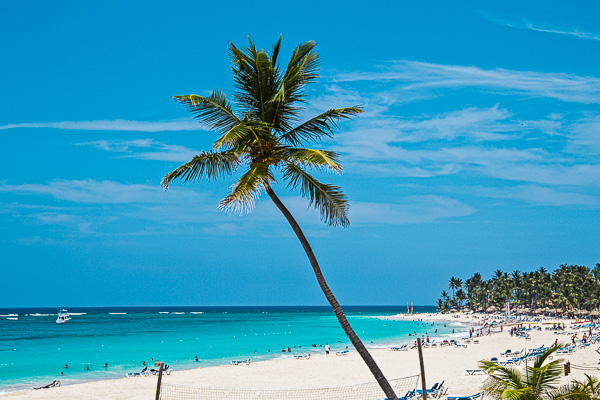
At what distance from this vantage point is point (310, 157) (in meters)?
8.33

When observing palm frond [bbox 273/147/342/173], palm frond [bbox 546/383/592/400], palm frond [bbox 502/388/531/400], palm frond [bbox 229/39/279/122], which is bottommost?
palm frond [bbox 546/383/592/400]

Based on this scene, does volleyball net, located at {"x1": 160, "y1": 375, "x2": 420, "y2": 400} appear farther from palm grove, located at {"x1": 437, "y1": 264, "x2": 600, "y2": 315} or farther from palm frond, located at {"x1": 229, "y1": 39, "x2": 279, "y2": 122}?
palm grove, located at {"x1": 437, "y1": 264, "x2": 600, "y2": 315}

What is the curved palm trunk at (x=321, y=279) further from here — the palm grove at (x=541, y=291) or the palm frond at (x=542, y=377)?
the palm grove at (x=541, y=291)

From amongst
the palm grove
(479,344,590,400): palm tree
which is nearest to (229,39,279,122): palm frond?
(479,344,590,400): palm tree

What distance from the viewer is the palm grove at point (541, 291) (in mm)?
81625

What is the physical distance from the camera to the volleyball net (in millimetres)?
19891

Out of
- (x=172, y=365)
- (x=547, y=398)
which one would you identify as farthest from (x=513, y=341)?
(x=547, y=398)

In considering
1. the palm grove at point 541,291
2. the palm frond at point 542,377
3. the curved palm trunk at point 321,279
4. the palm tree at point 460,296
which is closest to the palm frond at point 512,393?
the palm frond at point 542,377

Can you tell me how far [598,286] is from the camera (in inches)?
3095

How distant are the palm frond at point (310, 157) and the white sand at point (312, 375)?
12.9 meters

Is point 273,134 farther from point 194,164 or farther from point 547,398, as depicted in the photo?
point 547,398

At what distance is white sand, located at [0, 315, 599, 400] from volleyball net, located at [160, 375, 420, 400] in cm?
136

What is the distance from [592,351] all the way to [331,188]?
2920cm

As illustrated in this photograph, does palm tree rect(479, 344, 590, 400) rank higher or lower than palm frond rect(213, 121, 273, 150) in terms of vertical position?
lower
